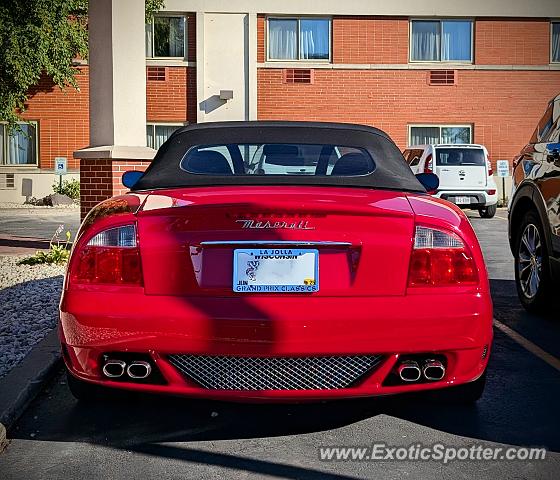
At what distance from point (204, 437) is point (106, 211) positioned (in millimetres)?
1126

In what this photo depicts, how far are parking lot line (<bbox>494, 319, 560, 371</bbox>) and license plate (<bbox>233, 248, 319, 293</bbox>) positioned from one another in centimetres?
245

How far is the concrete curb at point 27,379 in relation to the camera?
4.15m

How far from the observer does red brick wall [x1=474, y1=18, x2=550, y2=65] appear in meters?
27.5

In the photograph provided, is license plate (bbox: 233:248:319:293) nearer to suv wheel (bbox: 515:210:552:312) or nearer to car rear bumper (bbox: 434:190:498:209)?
suv wheel (bbox: 515:210:552:312)

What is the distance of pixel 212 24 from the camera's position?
86.8 ft

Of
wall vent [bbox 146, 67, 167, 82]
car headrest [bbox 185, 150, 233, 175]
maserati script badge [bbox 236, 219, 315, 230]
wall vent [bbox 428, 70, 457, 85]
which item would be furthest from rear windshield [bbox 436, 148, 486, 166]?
maserati script badge [bbox 236, 219, 315, 230]

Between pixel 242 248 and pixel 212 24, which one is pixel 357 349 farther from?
pixel 212 24

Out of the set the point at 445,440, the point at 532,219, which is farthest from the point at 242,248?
the point at 532,219

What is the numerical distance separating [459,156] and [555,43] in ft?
30.6

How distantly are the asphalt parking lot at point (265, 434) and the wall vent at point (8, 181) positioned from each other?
23.0 metres

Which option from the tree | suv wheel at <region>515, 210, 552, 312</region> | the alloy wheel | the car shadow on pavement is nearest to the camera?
the car shadow on pavement

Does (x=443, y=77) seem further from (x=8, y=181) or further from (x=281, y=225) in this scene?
(x=281, y=225)

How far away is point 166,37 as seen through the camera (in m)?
26.9

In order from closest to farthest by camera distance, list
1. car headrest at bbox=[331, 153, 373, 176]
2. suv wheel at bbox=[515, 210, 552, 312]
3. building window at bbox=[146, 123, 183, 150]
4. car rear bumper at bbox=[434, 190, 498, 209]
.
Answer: car headrest at bbox=[331, 153, 373, 176] < suv wheel at bbox=[515, 210, 552, 312] < car rear bumper at bbox=[434, 190, 498, 209] < building window at bbox=[146, 123, 183, 150]
